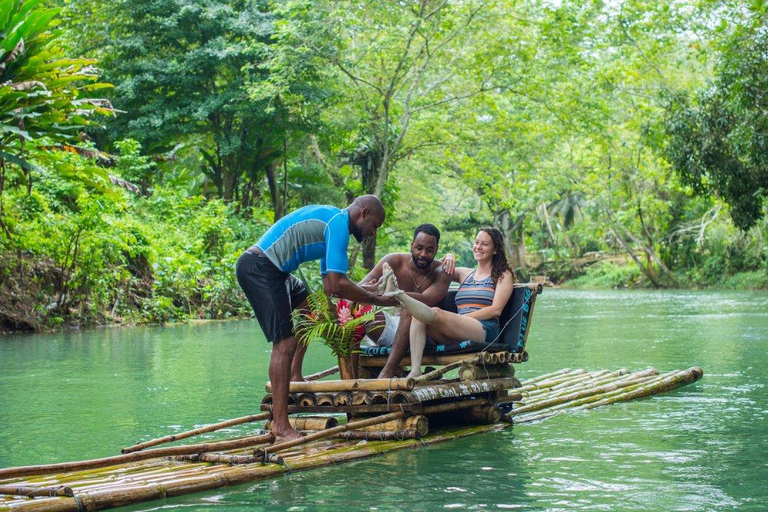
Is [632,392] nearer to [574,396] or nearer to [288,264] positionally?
[574,396]

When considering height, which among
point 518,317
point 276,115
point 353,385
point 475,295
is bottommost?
point 353,385

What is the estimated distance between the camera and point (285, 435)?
6.14 meters

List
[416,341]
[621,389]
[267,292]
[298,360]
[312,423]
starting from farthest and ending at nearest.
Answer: [621,389] < [416,341] < [298,360] < [312,423] < [267,292]

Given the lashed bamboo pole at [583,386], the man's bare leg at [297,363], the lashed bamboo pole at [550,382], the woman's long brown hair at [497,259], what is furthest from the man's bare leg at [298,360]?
A: the lashed bamboo pole at [550,382]

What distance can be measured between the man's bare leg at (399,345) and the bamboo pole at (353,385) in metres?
0.58

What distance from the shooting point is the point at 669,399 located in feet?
29.4

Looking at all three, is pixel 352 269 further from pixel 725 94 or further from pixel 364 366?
pixel 364 366

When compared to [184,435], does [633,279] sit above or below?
above

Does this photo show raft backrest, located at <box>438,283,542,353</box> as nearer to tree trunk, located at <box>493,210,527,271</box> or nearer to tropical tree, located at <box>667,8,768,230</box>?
tropical tree, located at <box>667,8,768,230</box>

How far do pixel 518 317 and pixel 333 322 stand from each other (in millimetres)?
1633

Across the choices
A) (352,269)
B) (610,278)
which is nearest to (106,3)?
(352,269)

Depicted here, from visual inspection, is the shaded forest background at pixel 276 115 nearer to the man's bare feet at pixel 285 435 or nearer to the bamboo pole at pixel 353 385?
the bamboo pole at pixel 353 385

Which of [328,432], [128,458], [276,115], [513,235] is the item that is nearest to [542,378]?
[328,432]

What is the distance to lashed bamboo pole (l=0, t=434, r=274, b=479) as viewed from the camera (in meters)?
5.01
